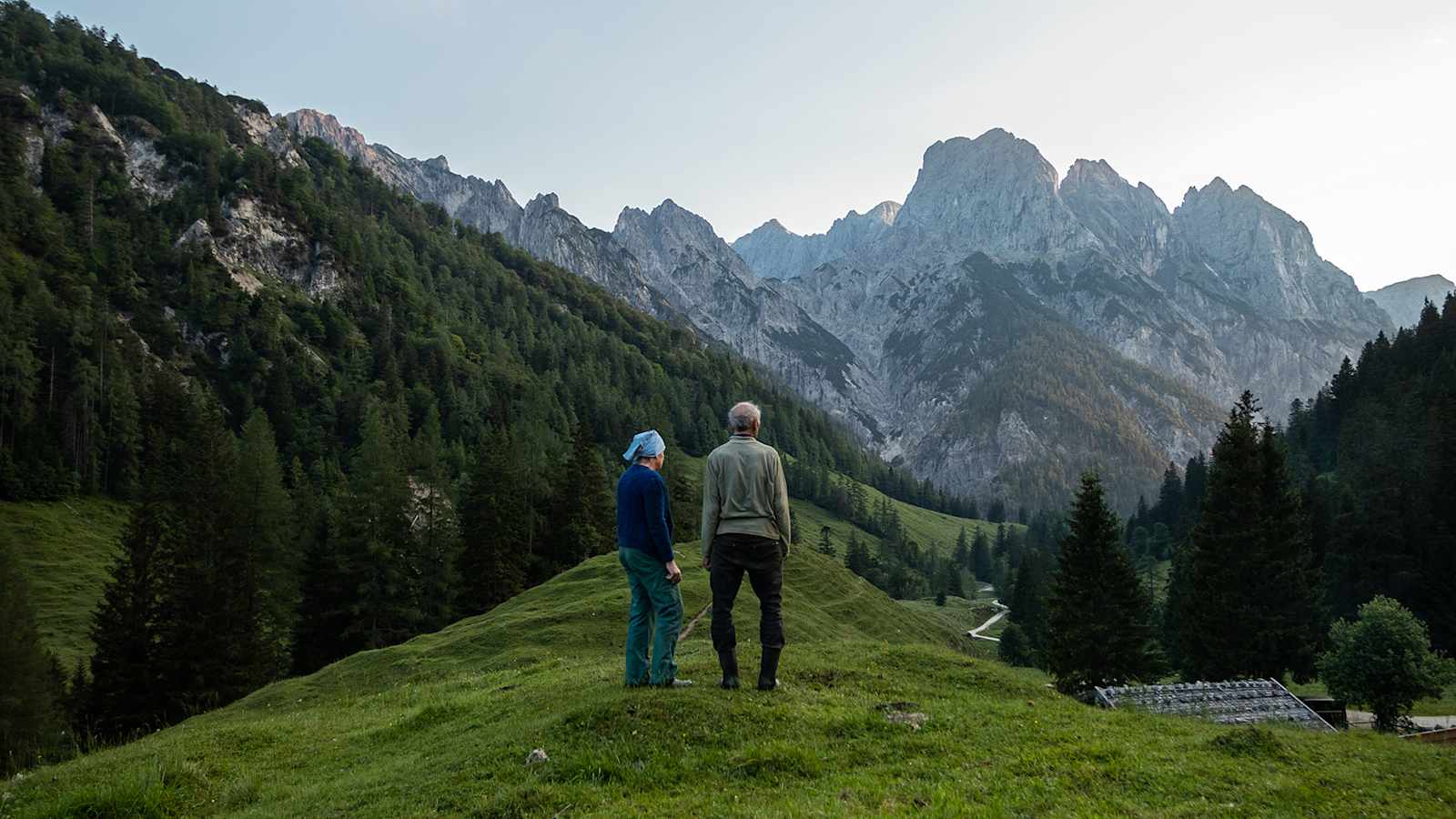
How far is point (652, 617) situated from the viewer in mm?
14812

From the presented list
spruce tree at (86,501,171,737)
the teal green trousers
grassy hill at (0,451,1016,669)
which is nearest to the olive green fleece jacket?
the teal green trousers

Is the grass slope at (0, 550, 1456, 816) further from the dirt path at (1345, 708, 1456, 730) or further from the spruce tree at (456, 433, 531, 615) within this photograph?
the spruce tree at (456, 433, 531, 615)

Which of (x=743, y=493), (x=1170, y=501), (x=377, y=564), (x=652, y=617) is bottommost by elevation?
(x=377, y=564)

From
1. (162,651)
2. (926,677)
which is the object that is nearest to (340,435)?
(162,651)

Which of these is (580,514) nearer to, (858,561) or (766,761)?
(766,761)

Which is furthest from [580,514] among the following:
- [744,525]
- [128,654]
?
[744,525]

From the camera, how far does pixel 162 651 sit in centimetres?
4712

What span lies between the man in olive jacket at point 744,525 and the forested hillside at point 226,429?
157ft

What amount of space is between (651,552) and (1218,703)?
17079mm

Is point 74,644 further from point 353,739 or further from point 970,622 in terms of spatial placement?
point 970,622

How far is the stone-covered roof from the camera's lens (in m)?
19.2

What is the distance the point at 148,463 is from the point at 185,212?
95009mm

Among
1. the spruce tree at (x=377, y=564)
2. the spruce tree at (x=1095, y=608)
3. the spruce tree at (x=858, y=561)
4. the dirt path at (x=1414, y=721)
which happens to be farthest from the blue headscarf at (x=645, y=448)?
the spruce tree at (x=858, y=561)

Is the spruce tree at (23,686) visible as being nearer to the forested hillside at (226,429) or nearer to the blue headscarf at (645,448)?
the forested hillside at (226,429)
